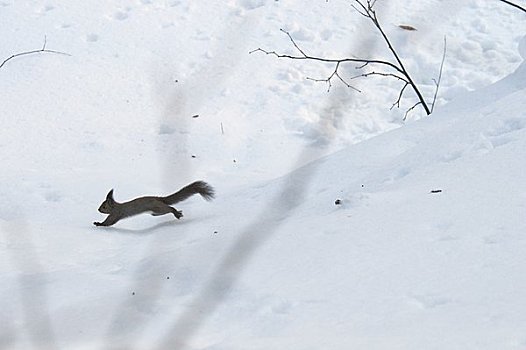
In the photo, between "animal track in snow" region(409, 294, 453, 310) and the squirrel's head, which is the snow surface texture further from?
the squirrel's head

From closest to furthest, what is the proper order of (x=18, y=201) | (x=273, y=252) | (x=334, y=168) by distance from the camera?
(x=273, y=252)
(x=334, y=168)
(x=18, y=201)

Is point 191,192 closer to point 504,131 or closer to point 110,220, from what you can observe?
point 110,220

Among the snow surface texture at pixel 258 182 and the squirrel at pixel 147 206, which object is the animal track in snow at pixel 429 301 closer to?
the snow surface texture at pixel 258 182

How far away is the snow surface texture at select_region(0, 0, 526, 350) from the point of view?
221 cm

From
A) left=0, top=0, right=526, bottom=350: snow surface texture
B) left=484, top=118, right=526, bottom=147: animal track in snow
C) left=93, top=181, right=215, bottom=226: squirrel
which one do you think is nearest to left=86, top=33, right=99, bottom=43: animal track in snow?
left=0, top=0, right=526, bottom=350: snow surface texture

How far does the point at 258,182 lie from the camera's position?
4.93 m

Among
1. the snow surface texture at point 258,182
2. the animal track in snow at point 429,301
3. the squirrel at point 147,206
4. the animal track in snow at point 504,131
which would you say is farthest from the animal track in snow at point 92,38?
the animal track in snow at point 429,301

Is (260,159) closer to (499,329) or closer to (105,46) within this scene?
(105,46)

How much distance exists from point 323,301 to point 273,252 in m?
0.57

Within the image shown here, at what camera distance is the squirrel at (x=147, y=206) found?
4066 millimetres

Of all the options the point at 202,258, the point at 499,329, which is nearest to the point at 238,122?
the point at 202,258

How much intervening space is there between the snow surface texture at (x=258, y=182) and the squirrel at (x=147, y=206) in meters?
0.07

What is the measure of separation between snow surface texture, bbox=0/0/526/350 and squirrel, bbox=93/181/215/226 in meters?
0.07

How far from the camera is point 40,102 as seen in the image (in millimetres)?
6285
